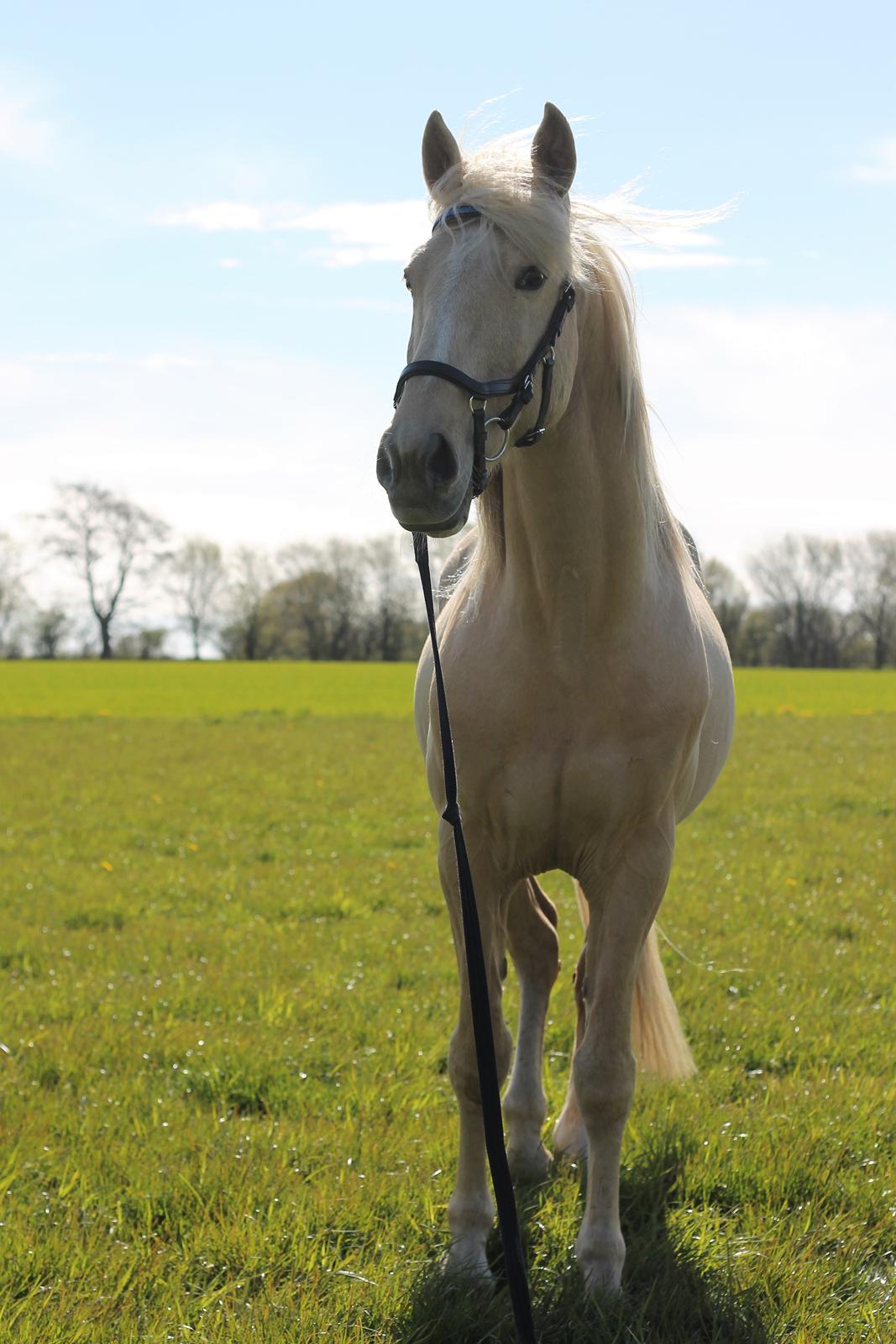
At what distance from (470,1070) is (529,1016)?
887mm

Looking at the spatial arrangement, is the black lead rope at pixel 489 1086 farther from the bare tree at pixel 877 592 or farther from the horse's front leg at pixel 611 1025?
the bare tree at pixel 877 592

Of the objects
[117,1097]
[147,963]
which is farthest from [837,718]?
[117,1097]

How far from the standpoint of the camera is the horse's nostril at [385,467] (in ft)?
7.20

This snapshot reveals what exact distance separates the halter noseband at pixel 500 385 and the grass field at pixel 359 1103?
2159mm

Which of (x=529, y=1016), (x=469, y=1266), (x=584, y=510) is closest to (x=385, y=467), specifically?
(x=584, y=510)

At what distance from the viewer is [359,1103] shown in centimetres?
410

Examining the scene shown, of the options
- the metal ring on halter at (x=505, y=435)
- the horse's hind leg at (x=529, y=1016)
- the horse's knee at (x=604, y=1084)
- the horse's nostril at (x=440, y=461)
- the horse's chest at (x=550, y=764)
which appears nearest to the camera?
the horse's nostril at (x=440, y=461)

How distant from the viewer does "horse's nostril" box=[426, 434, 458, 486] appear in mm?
2174

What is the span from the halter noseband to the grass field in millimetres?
2159

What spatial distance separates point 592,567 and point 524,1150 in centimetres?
212

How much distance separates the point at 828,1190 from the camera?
11.4 feet

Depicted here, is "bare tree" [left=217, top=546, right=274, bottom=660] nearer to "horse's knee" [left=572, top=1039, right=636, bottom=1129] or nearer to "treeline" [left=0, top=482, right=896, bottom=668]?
"treeline" [left=0, top=482, right=896, bottom=668]

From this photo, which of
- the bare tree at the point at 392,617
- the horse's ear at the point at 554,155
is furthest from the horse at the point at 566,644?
the bare tree at the point at 392,617

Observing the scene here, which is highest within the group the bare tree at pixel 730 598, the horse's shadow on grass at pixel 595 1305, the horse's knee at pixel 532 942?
the bare tree at pixel 730 598
